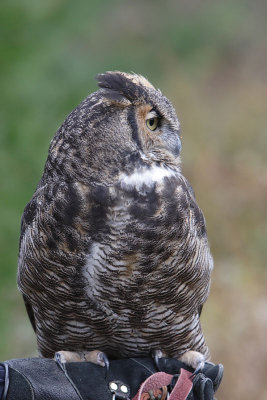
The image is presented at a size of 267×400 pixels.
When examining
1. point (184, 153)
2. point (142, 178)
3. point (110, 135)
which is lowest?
point (142, 178)

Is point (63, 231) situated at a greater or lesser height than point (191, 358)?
greater

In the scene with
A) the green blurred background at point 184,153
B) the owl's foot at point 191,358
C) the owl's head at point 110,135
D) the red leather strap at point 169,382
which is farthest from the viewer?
the green blurred background at point 184,153

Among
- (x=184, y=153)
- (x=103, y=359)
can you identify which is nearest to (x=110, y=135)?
(x=103, y=359)

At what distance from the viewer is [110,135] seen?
2.62 m

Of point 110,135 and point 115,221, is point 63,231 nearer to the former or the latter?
point 115,221

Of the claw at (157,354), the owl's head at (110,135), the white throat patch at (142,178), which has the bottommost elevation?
the claw at (157,354)

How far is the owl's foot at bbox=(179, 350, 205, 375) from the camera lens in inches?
126

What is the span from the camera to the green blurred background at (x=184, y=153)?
19.4 feet

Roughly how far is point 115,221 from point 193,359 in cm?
95

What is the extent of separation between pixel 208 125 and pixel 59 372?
9.38 metres

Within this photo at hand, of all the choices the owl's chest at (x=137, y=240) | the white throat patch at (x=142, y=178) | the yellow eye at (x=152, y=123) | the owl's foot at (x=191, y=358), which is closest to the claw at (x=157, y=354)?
the owl's foot at (x=191, y=358)

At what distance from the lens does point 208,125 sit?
1177 cm

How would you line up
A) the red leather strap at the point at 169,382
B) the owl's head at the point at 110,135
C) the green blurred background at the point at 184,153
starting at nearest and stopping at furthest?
the owl's head at the point at 110,135 < the red leather strap at the point at 169,382 < the green blurred background at the point at 184,153

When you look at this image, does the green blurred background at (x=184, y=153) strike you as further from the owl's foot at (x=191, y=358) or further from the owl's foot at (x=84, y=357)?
the owl's foot at (x=84, y=357)
